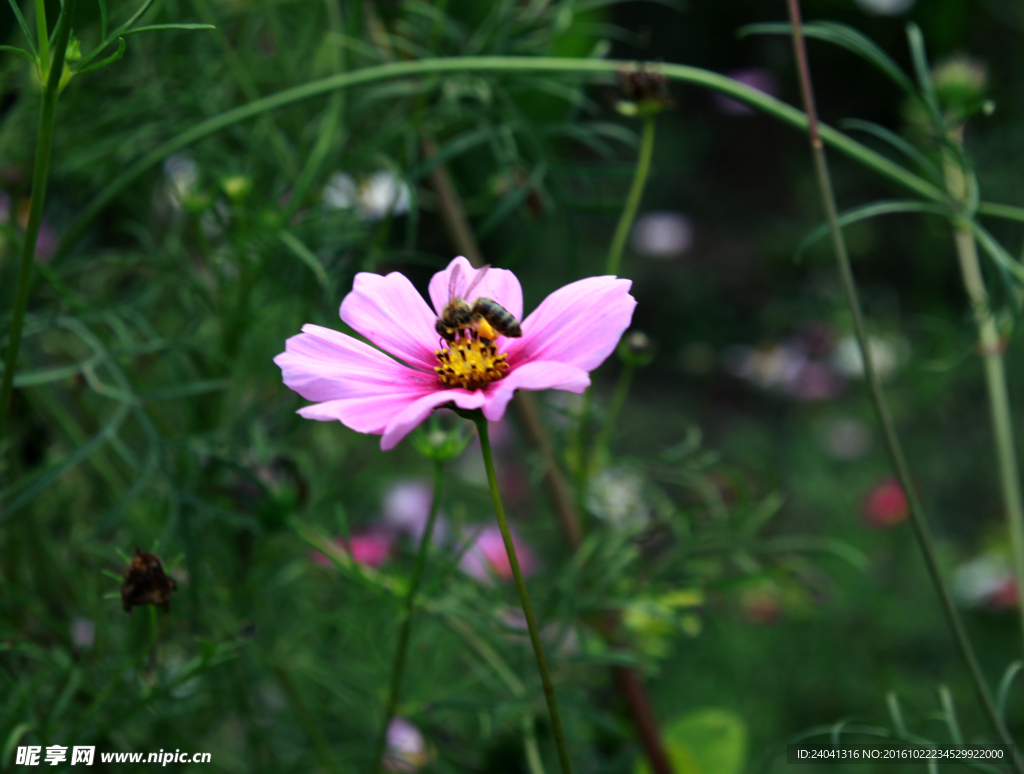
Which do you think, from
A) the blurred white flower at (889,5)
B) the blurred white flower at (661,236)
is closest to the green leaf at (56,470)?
the blurred white flower at (889,5)

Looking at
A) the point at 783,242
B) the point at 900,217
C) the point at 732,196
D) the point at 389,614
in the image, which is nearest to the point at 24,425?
the point at 389,614

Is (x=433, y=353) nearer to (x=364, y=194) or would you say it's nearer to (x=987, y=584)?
(x=364, y=194)

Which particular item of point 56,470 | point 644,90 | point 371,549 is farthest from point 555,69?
point 371,549

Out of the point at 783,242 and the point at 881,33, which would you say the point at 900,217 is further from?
the point at 881,33

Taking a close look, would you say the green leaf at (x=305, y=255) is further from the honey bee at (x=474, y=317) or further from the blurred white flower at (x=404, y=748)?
the blurred white flower at (x=404, y=748)

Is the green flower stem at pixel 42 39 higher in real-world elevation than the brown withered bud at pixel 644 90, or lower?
lower

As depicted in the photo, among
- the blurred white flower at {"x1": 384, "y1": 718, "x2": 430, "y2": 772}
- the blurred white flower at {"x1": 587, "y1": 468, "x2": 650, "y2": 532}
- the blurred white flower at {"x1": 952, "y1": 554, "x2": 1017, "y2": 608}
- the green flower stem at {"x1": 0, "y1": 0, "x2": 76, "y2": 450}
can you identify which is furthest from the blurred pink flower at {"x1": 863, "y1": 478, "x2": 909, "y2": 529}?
the green flower stem at {"x1": 0, "y1": 0, "x2": 76, "y2": 450}
